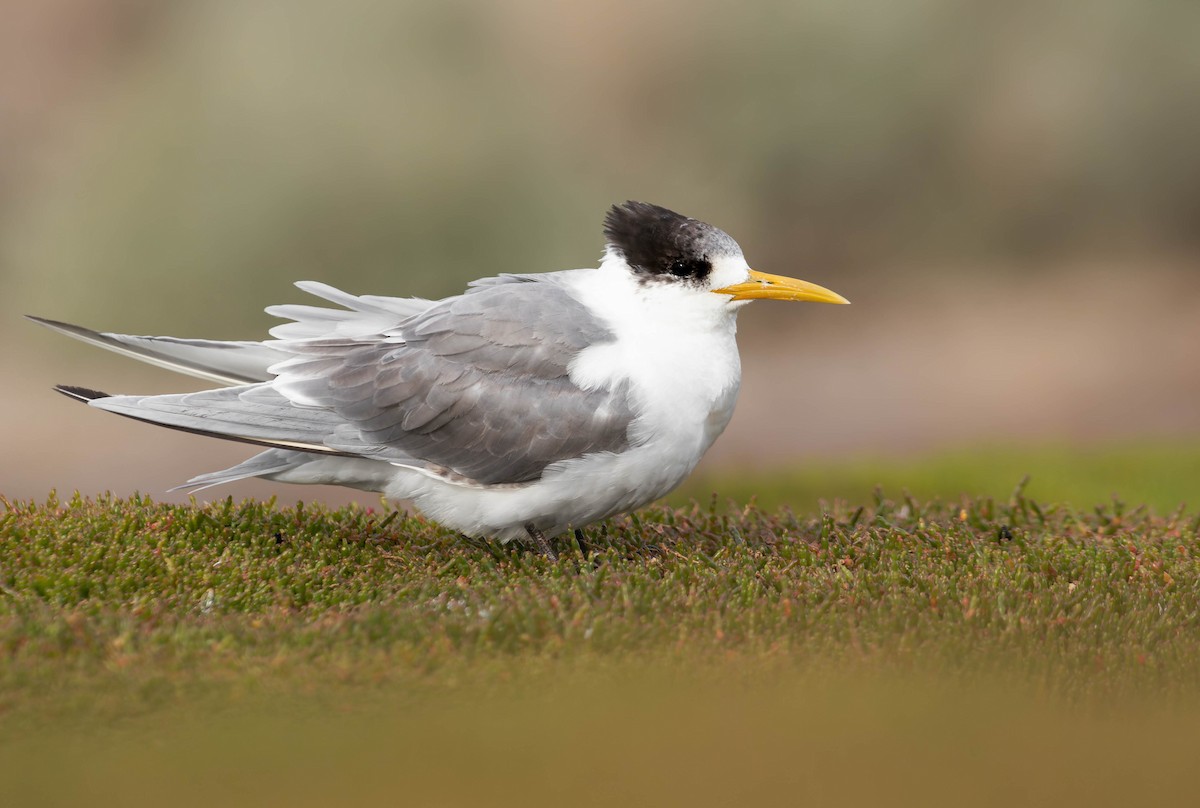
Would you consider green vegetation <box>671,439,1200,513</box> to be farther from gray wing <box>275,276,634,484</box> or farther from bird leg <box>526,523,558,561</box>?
gray wing <box>275,276,634,484</box>

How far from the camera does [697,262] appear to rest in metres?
5.02

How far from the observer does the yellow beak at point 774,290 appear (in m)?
5.02

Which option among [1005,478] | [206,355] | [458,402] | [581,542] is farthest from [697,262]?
[1005,478]

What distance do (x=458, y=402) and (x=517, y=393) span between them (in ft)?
0.82

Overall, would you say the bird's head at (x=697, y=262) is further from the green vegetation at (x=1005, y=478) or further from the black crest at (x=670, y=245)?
the green vegetation at (x=1005, y=478)

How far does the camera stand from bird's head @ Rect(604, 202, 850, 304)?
5.01 metres

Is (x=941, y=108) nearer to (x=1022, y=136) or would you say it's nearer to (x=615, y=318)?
(x=1022, y=136)

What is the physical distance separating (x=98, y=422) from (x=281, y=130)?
321 cm

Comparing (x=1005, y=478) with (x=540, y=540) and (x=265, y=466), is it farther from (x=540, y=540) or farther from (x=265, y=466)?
(x=265, y=466)

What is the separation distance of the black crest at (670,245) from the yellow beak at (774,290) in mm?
137

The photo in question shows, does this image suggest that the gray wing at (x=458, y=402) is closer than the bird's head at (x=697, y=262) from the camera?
Yes

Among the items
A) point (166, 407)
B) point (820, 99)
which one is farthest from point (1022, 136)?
point (166, 407)

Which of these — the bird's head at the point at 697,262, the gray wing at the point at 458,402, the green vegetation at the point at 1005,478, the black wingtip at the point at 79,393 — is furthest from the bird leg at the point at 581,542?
the green vegetation at the point at 1005,478

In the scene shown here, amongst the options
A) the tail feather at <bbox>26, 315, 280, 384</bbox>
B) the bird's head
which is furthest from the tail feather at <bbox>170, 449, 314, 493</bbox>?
the bird's head
